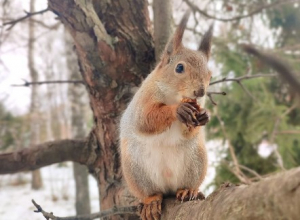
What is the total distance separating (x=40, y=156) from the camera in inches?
57.7

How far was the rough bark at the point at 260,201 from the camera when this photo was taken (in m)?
0.37

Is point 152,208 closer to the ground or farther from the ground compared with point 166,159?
closer to the ground

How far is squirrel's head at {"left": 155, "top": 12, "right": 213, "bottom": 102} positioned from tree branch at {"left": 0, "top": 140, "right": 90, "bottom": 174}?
0.60 metres

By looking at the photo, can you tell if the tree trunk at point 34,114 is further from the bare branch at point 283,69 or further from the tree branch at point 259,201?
the bare branch at point 283,69

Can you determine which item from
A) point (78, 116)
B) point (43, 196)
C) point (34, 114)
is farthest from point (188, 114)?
point (34, 114)

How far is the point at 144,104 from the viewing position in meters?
1.03

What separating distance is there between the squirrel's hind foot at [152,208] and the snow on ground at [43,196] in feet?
6.19

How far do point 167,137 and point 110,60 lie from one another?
0.43 m

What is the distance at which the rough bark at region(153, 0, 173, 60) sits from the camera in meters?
1.42

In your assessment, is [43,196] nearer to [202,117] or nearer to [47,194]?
[47,194]

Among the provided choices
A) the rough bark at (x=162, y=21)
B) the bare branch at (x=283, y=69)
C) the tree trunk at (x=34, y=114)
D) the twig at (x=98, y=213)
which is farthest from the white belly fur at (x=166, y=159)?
the tree trunk at (x=34, y=114)

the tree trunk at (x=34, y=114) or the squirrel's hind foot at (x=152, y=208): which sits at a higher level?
the tree trunk at (x=34, y=114)

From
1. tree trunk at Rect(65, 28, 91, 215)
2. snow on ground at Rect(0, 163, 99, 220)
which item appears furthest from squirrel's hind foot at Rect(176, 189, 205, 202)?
tree trunk at Rect(65, 28, 91, 215)

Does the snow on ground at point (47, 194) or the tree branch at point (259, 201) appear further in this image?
the snow on ground at point (47, 194)
